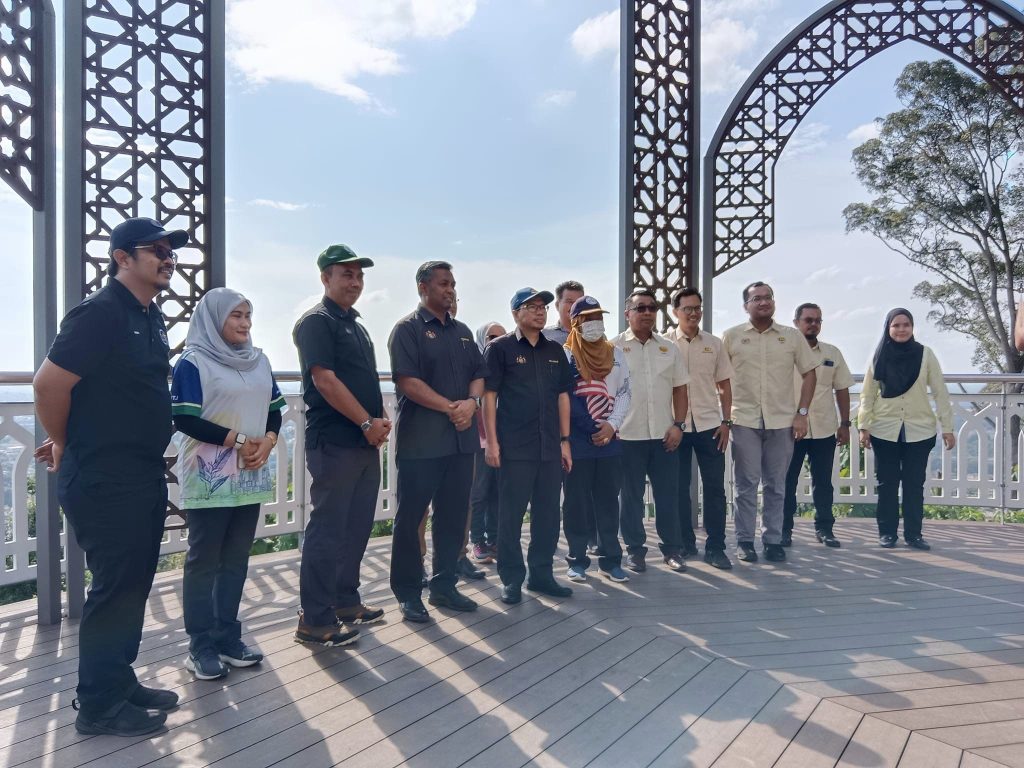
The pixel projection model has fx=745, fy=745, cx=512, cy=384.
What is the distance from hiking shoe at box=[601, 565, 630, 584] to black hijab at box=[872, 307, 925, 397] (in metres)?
2.30

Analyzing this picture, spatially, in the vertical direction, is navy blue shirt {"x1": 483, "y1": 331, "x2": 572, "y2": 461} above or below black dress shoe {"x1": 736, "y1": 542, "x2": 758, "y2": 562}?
above

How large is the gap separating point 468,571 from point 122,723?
2041 millimetres

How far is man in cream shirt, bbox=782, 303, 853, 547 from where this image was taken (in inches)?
191

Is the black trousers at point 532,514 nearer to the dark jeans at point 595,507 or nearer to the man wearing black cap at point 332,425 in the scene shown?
the dark jeans at point 595,507

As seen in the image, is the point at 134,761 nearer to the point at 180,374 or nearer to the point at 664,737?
the point at 180,374

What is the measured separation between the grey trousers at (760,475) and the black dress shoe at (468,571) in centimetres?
162

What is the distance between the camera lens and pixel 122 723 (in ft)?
7.28

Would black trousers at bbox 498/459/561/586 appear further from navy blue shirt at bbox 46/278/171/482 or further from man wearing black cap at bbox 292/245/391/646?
navy blue shirt at bbox 46/278/171/482

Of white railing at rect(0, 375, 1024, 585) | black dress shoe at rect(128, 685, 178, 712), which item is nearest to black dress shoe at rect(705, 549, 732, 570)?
white railing at rect(0, 375, 1024, 585)

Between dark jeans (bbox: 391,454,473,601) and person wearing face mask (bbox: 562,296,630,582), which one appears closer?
dark jeans (bbox: 391,454,473,601)

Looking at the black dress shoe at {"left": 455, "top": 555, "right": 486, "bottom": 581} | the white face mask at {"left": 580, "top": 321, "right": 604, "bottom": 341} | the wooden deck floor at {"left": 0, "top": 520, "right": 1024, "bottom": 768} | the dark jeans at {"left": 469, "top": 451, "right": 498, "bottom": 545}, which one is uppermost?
the white face mask at {"left": 580, "top": 321, "right": 604, "bottom": 341}

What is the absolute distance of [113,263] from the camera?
7.69ft

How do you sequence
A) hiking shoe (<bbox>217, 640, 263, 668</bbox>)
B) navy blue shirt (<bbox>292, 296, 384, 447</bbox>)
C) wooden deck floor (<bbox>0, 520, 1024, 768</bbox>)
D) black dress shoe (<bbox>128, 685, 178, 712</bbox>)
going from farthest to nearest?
navy blue shirt (<bbox>292, 296, 384, 447</bbox>) → hiking shoe (<bbox>217, 640, 263, 668</bbox>) → black dress shoe (<bbox>128, 685, 178, 712</bbox>) → wooden deck floor (<bbox>0, 520, 1024, 768</bbox>)

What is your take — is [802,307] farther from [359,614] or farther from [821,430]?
[359,614]
